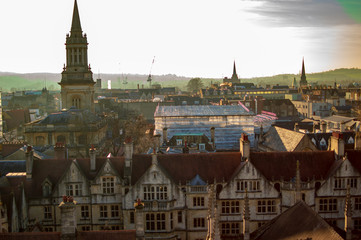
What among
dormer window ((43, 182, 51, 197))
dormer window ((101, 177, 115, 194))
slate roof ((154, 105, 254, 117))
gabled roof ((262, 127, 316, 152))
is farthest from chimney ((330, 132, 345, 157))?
slate roof ((154, 105, 254, 117))

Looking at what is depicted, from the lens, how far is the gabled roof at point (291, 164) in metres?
37.1

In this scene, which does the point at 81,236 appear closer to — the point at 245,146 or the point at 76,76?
the point at 245,146

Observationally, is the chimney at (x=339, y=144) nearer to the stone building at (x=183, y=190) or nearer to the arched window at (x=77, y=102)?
the stone building at (x=183, y=190)

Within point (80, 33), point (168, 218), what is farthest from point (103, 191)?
point (80, 33)

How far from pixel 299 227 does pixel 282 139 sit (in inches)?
1505

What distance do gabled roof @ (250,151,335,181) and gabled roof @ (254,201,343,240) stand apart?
12.3 metres

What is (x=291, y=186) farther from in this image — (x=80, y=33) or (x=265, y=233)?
(x=80, y=33)

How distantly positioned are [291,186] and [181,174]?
8984mm

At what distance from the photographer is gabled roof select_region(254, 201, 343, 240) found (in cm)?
2153

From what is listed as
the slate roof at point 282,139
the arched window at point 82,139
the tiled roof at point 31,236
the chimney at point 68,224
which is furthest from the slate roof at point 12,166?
the arched window at point 82,139

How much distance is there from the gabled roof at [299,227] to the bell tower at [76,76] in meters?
68.9

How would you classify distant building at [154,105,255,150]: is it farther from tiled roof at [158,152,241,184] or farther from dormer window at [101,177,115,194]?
dormer window at [101,177,115,194]

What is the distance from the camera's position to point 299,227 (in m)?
22.6

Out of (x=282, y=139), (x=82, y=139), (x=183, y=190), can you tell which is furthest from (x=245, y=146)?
(x=82, y=139)
